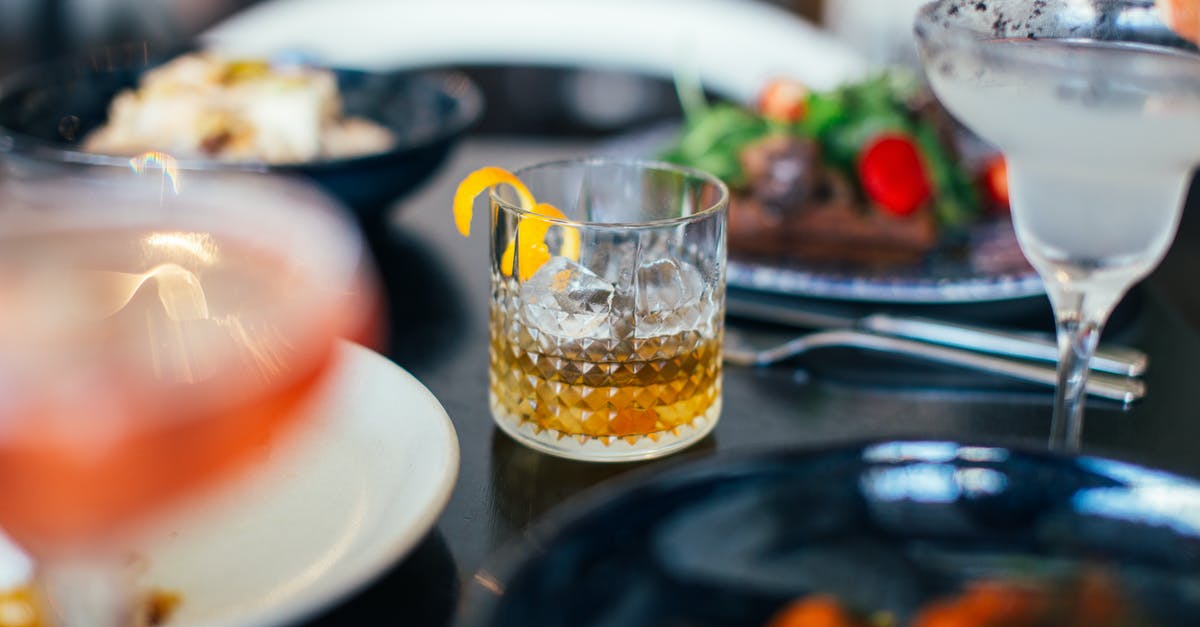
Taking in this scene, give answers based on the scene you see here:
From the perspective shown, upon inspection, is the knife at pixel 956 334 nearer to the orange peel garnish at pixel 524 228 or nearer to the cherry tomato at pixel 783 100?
the orange peel garnish at pixel 524 228

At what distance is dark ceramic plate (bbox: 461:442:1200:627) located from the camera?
37 centimetres

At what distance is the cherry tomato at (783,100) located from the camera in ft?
4.48

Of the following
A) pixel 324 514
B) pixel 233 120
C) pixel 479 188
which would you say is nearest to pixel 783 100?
pixel 233 120

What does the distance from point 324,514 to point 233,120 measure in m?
0.66

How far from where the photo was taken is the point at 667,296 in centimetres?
62

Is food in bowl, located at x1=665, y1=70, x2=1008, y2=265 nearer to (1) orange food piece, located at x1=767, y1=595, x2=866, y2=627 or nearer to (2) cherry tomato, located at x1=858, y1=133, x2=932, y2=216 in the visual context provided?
(2) cherry tomato, located at x1=858, y1=133, x2=932, y2=216

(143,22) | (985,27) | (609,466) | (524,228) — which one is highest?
(985,27)

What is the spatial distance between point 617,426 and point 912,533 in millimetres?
243

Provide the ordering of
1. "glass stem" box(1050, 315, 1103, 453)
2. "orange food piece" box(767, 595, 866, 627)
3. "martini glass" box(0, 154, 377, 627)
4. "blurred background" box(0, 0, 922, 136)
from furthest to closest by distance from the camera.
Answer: "blurred background" box(0, 0, 922, 136) → "glass stem" box(1050, 315, 1103, 453) → "orange food piece" box(767, 595, 866, 627) → "martini glass" box(0, 154, 377, 627)

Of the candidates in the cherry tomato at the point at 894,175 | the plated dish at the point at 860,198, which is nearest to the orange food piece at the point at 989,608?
the plated dish at the point at 860,198

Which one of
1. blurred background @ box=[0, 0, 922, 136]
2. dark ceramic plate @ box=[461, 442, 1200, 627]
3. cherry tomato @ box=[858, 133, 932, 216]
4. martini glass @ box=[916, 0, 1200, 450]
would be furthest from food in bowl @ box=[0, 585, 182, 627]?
blurred background @ box=[0, 0, 922, 136]

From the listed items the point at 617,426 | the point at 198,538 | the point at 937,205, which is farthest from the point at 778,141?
the point at 198,538

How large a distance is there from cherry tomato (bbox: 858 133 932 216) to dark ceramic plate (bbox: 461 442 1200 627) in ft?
2.36

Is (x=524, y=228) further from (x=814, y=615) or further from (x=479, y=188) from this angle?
(x=814, y=615)
